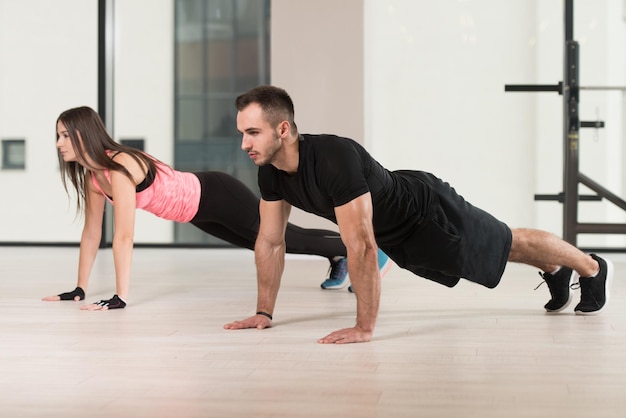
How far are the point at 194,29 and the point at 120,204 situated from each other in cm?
312

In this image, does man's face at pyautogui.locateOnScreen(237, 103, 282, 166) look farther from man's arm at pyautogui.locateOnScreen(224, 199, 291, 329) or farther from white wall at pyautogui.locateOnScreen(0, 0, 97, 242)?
white wall at pyautogui.locateOnScreen(0, 0, 97, 242)

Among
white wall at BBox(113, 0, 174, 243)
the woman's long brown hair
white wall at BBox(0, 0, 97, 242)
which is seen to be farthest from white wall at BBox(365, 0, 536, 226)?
the woman's long brown hair

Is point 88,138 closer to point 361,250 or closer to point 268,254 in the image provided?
point 268,254

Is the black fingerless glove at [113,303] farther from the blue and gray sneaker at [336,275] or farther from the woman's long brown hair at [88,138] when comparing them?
the blue and gray sneaker at [336,275]

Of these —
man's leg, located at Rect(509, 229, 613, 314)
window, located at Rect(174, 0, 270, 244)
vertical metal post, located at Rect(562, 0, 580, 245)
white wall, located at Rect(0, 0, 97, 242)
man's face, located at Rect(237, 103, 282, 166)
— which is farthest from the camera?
white wall, located at Rect(0, 0, 97, 242)

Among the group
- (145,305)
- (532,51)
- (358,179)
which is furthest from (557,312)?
(532,51)

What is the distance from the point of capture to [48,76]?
19.2 feet

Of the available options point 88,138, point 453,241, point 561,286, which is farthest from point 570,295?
point 88,138

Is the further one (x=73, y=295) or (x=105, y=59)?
(x=105, y=59)

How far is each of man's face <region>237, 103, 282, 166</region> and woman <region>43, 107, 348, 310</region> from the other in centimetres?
86

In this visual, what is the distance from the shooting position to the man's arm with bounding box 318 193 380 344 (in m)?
2.13

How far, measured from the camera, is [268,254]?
2406mm

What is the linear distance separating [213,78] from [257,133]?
3.74m

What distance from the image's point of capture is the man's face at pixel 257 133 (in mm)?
2111
